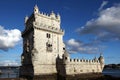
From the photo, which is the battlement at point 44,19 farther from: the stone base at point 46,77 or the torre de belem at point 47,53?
the stone base at point 46,77

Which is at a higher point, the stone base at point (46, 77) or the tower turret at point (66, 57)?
the tower turret at point (66, 57)

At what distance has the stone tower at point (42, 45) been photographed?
1802 inches

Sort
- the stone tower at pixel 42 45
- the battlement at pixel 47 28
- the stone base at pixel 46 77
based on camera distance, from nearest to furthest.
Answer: the stone base at pixel 46 77 < the stone tower at pixel 42 45 < the battlement at pixel 47 28

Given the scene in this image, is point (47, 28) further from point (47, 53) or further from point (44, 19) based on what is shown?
point (47, 53)

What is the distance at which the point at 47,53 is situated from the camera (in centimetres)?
4806

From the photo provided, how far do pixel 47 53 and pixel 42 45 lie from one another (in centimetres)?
265

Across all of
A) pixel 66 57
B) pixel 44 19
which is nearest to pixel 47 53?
pixel 66 57

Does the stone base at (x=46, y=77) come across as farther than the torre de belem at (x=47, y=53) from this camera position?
No

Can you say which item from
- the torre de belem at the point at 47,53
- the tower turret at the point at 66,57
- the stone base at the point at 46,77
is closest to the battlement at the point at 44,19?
the torre de belem at the point at 47,53

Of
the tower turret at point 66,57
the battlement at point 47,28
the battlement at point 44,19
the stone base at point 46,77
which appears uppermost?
the battlement at point 44,19

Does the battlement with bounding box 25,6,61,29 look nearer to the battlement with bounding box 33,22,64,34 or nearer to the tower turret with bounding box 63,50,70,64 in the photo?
the battlement with bounding box 33,22,64,34

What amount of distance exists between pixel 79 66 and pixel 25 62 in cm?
1608

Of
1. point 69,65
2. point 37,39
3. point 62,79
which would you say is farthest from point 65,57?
point 37,39

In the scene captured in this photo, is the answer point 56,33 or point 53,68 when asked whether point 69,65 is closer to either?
point 53,68
